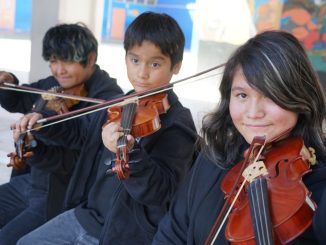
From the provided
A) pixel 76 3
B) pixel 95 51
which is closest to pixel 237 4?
pixel 76 3

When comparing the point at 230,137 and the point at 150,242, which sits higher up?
the point at 230,137

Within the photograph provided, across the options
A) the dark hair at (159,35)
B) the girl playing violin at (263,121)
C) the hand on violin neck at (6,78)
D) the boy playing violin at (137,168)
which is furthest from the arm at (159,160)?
the hand on violin neck at (6,78)

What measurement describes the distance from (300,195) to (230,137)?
1.21ft

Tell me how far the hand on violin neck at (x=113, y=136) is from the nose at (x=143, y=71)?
230 mm

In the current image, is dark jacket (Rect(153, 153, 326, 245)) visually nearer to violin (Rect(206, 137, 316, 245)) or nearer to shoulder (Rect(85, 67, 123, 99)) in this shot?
violin (Rect(206, 137, 316, 245))

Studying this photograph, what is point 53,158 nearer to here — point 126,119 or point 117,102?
point 117,102

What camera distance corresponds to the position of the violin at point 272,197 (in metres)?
0.82

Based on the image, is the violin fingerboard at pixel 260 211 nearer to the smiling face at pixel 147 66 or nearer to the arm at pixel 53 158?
the smiling face at pixel 147 66

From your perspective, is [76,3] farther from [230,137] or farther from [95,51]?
[230,137]

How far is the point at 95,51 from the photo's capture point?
1.84 m

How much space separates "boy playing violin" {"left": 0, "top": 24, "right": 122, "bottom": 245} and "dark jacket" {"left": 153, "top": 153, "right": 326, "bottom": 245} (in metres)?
0.61

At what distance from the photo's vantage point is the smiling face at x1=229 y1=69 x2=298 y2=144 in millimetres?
973

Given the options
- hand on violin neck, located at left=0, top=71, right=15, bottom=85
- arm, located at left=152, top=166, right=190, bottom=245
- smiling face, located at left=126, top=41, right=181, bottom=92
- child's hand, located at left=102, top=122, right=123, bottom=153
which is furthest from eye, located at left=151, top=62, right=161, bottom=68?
hand on violin neck, located at left=0, top=71, right=15, bottom=85

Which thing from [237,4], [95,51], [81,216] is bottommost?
[81,216]
